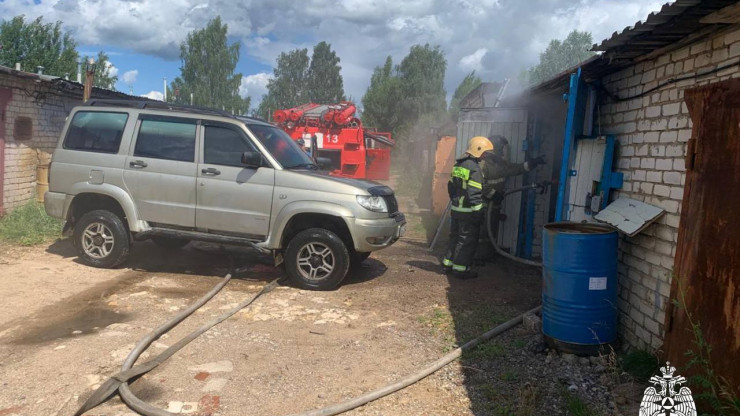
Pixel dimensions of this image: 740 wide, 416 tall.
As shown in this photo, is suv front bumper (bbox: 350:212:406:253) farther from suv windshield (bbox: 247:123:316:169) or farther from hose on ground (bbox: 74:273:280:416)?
hose on ground (bbox: 74:273:280:416)

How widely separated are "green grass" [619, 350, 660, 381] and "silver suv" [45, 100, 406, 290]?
280cm

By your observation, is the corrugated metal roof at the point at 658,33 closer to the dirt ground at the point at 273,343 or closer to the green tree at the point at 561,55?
the dirt ground at the point at 273,343

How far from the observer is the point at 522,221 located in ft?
24.8

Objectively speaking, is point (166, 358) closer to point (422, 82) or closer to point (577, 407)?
point (577, 407)

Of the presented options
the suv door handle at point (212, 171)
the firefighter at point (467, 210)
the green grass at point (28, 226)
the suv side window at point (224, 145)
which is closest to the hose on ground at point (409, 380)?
the firefighter at point (467, 210)

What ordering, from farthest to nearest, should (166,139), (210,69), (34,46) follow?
(210,69) → (34,46) → (166,139)

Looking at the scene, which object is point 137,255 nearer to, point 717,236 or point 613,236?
point 613,236

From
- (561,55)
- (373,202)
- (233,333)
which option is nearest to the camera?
(233,333)

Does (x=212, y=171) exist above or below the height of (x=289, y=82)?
below

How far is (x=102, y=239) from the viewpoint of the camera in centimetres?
611

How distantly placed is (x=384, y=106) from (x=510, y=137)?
31.0 metres

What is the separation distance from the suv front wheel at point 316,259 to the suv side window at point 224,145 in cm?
119

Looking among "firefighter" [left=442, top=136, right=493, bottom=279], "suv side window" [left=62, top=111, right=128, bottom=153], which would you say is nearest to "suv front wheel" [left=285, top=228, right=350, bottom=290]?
"firefighter" [left=442, top=136, right=493, bottom=279]

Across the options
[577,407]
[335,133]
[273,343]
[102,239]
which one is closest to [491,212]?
[273,343]
